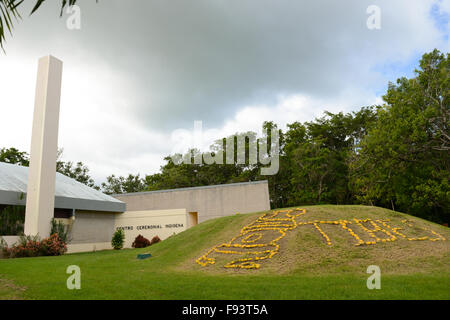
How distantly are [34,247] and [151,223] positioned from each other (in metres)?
10.1

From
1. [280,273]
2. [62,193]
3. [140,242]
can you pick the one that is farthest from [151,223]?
[280,273]

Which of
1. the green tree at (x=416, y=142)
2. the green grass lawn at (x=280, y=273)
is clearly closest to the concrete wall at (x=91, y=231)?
the green grass lawn at (x=280, y=273)

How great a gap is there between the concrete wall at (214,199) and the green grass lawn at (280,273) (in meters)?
10.6

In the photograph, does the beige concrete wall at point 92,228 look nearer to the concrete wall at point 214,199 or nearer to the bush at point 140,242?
the bush at point 140,242

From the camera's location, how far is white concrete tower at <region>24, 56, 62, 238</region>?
17578mm

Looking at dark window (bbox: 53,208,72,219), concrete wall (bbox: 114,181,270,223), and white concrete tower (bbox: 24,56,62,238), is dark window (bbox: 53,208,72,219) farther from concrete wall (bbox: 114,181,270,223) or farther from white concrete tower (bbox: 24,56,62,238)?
concrete wall (bbox: 114,181,270,223)

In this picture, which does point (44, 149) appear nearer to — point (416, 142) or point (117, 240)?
point (117, 240)

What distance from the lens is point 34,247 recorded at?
16.7 m

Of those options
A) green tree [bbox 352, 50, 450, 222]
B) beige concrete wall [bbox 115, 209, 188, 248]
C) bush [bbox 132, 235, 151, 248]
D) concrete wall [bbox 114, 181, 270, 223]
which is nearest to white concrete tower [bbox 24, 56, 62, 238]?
bush [bbox 132, 235, 151, 248]

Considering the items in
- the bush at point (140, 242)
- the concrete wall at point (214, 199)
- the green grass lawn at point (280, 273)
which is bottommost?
the bush at point (140, 242)

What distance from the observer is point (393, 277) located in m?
7.95

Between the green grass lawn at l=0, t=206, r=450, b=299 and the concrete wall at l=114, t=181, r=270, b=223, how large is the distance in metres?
10.6

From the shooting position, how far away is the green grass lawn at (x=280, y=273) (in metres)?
6.62
